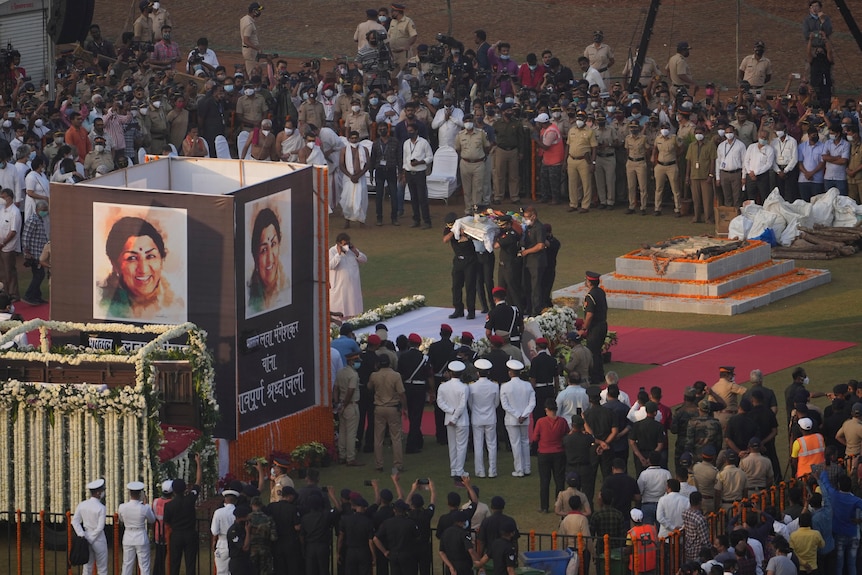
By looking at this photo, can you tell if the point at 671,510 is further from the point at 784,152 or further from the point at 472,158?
the point at 472,158

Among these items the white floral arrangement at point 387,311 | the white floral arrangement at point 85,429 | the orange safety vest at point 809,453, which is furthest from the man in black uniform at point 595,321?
the white floral arrangement at point 85,429

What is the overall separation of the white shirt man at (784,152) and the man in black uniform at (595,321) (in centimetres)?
921

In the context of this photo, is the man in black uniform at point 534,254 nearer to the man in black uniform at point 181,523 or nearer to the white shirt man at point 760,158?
the white shirt man at point 760,158

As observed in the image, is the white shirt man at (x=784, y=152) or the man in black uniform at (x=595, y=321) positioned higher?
the white shirt man at (x=784, y=152)

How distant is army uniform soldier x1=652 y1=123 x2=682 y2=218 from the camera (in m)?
32.2

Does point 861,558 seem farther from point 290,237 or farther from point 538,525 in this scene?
point 290,237

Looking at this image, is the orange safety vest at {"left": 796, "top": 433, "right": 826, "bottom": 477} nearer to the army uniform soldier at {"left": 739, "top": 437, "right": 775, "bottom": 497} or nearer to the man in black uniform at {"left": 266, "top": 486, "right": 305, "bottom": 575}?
the army uniform soldier at {"left": 739, "top": 437, "right": 775, "bottom": 497}

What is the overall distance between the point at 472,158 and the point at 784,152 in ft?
18.2

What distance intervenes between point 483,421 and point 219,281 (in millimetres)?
3297

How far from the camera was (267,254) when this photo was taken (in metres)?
19.9

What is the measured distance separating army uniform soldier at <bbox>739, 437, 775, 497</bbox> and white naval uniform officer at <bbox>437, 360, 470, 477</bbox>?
337cm

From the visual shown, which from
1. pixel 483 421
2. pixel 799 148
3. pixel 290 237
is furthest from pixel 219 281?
pixel 799 148

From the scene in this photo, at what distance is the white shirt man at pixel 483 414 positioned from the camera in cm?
2006

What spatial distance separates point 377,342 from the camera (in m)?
21.2
